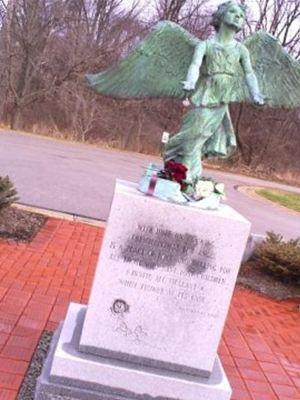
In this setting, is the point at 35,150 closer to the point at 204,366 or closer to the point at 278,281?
the point at 278,281

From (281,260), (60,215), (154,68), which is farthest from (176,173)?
(60,215)

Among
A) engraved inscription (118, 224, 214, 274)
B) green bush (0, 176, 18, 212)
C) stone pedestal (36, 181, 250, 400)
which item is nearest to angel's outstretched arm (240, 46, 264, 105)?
stone pedestal (36, 181, 250, 400)

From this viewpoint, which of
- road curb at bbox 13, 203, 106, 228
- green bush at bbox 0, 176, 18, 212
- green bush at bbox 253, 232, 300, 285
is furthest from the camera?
road curb at bbox 13, 203, 106, 228

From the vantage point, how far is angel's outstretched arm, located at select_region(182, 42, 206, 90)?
3.75 m

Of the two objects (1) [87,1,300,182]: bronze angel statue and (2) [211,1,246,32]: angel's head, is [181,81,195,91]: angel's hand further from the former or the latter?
(2) [211,1,246,32]: angel's head

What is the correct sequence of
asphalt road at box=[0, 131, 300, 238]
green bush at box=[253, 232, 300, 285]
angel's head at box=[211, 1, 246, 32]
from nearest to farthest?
1. angel's head at box=[211, 1, 246, 32]
2. green bush at box=[253, 232, 300, 285]
3. asphalt road at box=[0, 131, 300, 238]

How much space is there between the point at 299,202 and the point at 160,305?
16.8 metres

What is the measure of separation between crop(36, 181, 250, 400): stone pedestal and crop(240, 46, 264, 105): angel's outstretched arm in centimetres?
90

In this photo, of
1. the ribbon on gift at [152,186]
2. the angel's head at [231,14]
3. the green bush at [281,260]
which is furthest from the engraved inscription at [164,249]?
the green bush at [281,260]

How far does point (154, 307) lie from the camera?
3.59 metres

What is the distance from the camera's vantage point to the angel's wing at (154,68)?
4.06 metres

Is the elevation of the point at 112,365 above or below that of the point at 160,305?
below

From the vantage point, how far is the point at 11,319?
15.1ft

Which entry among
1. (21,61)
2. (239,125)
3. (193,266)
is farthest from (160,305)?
(239,125)
